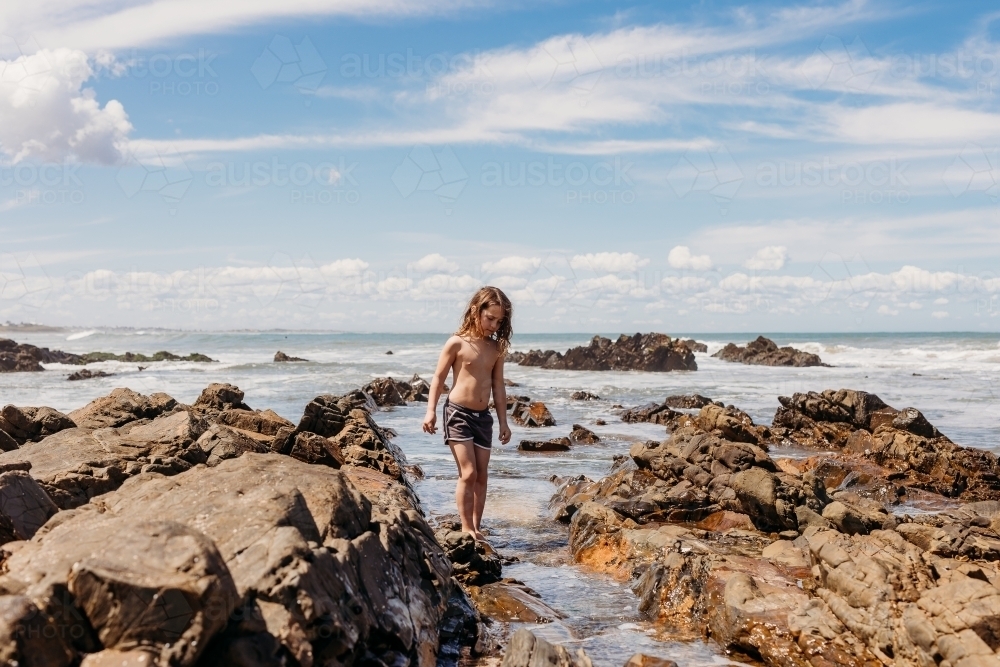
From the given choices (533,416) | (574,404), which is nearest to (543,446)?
(533,416)

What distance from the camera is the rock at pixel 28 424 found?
28.0 ft

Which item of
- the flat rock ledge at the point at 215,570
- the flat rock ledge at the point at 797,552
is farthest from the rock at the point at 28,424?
the flat rock ledge at the point at 797,552

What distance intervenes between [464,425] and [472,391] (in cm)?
31

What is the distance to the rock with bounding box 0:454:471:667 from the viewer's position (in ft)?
9.57

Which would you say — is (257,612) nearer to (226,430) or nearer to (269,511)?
(269,511)

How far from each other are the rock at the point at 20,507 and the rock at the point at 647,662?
3.63 m

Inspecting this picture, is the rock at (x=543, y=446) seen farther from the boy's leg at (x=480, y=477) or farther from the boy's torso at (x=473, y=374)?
the boy's torso at (x=473, y=374)

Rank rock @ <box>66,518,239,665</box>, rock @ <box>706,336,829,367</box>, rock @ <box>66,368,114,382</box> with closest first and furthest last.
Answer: rock @ <box>66,518,239,665</box>, rock @ <box>66,368,114,382</box>, rock @ <box>706,336,829,367</box>

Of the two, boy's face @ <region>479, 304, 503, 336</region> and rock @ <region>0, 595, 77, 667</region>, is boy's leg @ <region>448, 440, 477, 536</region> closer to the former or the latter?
boy's face @ <region>479, 304, 503, 336</region>

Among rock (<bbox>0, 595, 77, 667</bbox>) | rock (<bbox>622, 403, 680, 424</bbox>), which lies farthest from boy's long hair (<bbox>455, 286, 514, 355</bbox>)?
rock (<bbox>622, 403, 680, 424</bbox>)

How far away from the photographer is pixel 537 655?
4328 mm

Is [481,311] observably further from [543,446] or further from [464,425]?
[543,446]

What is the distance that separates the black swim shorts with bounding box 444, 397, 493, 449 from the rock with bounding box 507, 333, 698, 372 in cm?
3521

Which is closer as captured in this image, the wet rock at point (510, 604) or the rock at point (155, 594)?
the rock at point (155, 594)
